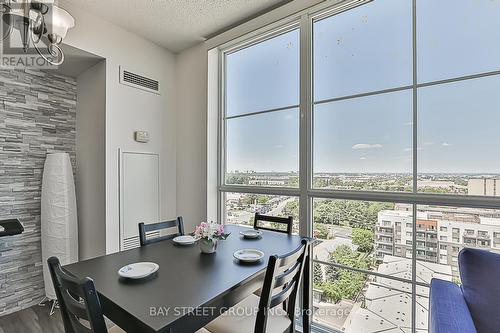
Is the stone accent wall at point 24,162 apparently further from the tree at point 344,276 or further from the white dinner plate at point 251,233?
the tree at point 344,276

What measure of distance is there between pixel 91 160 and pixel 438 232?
3.30 m

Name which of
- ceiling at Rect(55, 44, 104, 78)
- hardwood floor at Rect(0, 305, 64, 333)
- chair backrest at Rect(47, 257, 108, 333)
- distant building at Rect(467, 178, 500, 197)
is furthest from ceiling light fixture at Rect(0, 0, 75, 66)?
distant building at Rect(467, 178, 500, 197)

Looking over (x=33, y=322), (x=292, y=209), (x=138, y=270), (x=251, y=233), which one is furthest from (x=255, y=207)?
(x=33, y=322)

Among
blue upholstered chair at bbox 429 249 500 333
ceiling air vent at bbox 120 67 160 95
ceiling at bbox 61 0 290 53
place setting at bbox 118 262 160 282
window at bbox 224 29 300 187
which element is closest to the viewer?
blue upholstered chair at bbox 429 249 500 333

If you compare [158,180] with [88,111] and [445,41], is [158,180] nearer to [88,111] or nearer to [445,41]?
[88,111]

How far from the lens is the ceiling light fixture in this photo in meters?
1.37

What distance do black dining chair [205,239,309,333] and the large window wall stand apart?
2.76ft

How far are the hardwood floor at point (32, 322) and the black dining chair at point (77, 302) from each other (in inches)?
61.8

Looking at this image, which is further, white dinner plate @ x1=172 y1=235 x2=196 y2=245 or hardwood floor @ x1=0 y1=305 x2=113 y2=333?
hardwood floor @ x1=0 y1=305 x2=113 y2=333

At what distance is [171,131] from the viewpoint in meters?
3.26

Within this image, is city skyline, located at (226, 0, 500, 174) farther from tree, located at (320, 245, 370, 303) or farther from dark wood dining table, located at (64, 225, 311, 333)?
dark wood dining table, located at (64, 225, 311, 333)

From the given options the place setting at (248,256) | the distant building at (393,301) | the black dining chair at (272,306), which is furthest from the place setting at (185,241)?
the distant building at (393,301)

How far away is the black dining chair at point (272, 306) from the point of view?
1.19m

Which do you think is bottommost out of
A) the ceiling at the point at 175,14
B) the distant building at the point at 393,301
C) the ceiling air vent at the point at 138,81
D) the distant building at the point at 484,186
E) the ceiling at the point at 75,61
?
the distant building at the point at 393,301
